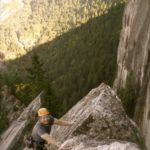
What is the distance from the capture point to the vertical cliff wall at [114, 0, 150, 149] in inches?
2584

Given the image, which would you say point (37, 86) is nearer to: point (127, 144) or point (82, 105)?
point (82, 105)

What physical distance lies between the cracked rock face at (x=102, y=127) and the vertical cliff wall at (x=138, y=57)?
29071mm

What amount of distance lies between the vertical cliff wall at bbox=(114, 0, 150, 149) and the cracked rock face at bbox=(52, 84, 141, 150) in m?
29.1

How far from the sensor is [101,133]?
23.8 metres

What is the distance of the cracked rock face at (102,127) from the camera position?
2248cm

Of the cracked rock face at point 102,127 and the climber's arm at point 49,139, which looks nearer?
the climber's arm at point 49,139

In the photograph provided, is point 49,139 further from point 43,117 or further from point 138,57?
point 138,57

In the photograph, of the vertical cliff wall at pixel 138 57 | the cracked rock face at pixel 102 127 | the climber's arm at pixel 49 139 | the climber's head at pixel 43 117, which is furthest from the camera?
the vertical cliff wall at pixel 138 57

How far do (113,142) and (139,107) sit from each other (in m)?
49.2

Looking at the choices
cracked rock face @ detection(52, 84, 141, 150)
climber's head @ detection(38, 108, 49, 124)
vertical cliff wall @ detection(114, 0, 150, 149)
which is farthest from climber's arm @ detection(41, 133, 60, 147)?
vertical cliff wall @ detection(114, 0, 150, 149)

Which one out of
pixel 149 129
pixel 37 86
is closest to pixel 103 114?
pixel 149 129

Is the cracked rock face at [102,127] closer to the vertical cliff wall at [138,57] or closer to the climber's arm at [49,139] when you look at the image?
the climber's arm at [49,139]

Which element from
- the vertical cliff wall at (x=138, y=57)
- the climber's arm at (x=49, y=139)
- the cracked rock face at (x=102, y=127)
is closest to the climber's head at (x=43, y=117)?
the climber's arm at (x=49, y=139)

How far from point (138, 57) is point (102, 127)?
53.0m
